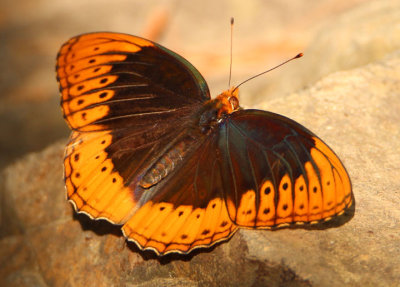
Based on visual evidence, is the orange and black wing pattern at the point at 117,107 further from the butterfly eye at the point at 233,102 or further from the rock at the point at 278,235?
the rock at the point at 278,235

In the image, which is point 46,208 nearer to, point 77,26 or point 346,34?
point 346,34

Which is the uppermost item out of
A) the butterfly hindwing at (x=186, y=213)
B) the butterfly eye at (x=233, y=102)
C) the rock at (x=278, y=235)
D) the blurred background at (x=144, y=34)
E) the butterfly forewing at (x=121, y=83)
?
the butterfly forewing at (x=121, y=83)

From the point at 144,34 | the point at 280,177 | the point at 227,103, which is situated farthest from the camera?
the point at 144,34

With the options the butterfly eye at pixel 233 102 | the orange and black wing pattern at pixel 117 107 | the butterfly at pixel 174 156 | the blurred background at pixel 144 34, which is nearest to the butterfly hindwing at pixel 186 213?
the butterfly at pixel 174 156

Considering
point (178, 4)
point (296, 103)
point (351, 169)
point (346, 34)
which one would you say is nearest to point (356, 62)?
point (346, 34)

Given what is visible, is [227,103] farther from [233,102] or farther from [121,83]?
[121,83]

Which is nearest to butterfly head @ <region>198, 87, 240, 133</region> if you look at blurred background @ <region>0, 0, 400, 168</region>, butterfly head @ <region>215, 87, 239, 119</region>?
butterfly head @ <region>215, 87, 239, 119</region>

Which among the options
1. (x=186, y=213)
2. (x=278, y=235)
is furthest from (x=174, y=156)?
(x=278, y=235)
